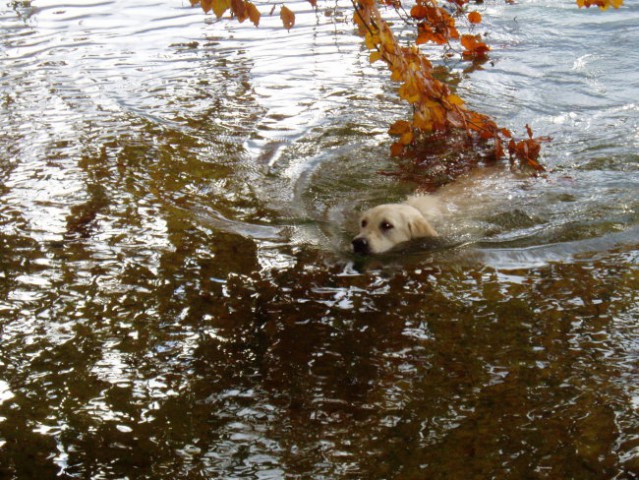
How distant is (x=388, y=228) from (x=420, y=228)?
0.92 feet

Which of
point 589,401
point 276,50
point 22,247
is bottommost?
point 589,401

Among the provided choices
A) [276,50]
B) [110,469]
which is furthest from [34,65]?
[110,469]

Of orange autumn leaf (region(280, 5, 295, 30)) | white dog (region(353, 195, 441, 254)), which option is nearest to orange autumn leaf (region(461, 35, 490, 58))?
white dog (region(353, 195, 441, 254))

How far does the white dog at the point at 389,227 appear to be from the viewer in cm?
582

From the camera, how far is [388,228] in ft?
19.6

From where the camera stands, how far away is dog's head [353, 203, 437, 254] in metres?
5.82

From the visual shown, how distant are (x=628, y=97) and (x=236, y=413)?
673 centimetres

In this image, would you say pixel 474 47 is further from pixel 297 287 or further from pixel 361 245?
pixel 297 287

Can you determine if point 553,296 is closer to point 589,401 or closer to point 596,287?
point 596,287

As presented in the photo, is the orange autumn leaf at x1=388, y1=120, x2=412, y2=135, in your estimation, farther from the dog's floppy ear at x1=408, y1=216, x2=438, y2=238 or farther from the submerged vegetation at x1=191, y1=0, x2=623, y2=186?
the dog's floppy ear at x1=408, y1=216, x2=438, y2=238

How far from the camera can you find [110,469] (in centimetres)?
337

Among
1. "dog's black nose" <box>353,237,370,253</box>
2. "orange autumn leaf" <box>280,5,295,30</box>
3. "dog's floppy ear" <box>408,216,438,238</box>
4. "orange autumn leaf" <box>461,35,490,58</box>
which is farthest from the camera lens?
"orange autumn leaf" <box>461,35,490,58</box>

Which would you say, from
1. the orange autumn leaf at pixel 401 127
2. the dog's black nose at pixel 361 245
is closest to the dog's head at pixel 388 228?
the dog's black nose at pixel 361 245

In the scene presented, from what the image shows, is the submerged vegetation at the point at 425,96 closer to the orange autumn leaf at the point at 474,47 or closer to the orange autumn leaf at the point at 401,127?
the orange autumn leaf at the point at 401,127
